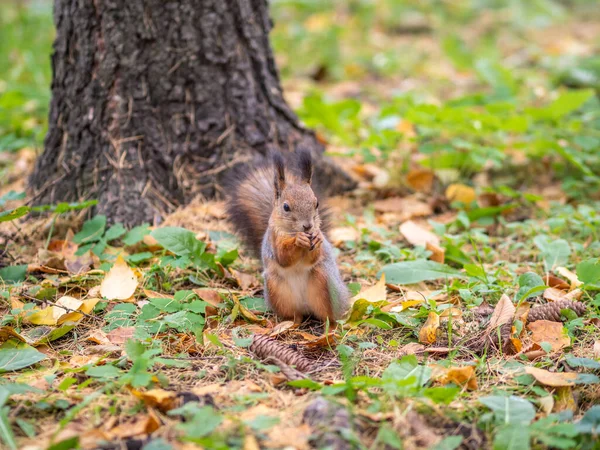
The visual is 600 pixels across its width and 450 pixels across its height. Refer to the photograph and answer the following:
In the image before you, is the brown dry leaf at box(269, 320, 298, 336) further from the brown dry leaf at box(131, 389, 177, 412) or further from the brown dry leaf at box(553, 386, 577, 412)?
the brown dry leaf at box(553, 386, 577, 412)

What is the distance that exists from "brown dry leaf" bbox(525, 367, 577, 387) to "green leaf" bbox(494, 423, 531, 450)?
261 mm

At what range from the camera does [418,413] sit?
1702 mm

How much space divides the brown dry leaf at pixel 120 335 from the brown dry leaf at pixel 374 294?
32.1 inches

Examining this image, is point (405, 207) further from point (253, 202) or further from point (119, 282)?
point (119, 282)

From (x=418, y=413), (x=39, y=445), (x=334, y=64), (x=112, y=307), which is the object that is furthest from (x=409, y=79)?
(x=39, y=445)

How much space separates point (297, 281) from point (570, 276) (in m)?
1.07

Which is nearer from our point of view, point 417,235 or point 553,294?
point 553,294

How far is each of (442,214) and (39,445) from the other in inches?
93.0

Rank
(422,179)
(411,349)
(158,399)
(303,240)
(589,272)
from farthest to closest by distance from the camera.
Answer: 1. (422,179)
2. (589,272)
3. (303,240)
4. (411,349)
5. (158,399)

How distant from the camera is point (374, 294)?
245 cm

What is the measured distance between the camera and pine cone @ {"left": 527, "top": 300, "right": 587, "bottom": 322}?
2.26 metres

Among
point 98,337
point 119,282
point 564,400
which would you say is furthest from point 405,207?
point 98,337

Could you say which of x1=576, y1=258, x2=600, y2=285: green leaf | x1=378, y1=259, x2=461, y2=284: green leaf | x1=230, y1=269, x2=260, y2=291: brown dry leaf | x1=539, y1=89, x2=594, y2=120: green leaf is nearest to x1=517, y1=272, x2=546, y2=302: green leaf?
x1=576, y1=258, x2=600, y2=285: green leaf

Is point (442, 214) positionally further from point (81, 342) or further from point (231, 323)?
point (81, 342)
